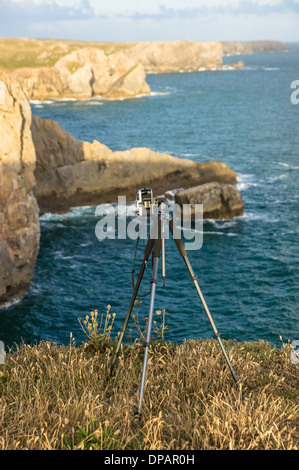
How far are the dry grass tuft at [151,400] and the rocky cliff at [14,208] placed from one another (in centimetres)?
1436

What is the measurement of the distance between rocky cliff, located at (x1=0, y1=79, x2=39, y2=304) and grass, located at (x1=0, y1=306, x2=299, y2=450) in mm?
14429

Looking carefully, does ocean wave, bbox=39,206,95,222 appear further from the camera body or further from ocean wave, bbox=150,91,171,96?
ocean wave, bbox=150,91,171,96

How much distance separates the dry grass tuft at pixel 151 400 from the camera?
6.29 meters

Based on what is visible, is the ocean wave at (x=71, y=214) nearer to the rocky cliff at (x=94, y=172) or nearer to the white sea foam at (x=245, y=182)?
the rocky cliff at (x=94, y=172)

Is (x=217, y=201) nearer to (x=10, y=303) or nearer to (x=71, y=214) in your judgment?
(x=71, y=214)

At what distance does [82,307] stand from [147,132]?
48.0 metres

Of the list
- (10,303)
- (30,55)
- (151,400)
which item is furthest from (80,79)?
(151,400)

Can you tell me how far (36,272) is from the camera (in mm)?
27141

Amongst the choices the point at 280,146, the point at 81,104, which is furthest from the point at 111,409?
the point at 81,104

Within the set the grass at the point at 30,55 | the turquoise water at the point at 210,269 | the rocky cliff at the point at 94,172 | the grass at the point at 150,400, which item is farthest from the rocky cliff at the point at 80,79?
the grass at the point at 150,400

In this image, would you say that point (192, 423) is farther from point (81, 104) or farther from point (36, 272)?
point (81, 104)

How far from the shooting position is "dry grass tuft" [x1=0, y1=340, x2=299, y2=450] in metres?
6.29

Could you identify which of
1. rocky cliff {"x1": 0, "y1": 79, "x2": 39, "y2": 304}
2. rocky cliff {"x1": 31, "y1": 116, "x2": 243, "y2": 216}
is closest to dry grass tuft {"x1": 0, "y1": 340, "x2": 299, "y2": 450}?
rocky cliff {"x1": 0, "y1": 79, "x2": 39, "y2": 304}

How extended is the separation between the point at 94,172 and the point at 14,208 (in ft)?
53.2
